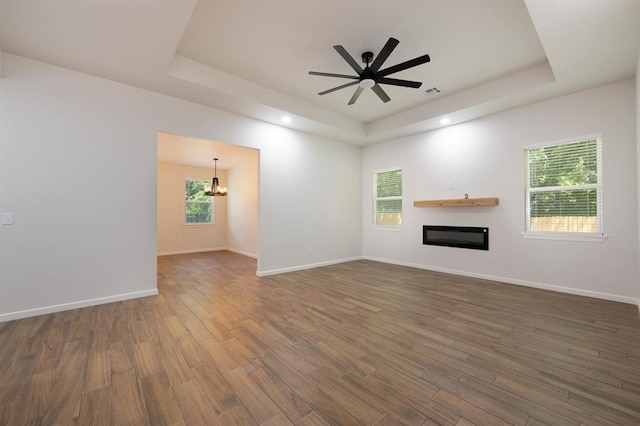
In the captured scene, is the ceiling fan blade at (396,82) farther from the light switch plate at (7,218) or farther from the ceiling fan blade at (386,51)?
the light switch plate at (7,218)

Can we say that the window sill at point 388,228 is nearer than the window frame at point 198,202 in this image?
Yes

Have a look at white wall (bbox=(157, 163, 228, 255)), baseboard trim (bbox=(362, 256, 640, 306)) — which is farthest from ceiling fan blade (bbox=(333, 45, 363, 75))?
white wall (bbox=(157, 163, 228, 255))

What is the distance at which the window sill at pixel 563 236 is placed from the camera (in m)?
3.72

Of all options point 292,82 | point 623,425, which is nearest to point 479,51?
point 292,82

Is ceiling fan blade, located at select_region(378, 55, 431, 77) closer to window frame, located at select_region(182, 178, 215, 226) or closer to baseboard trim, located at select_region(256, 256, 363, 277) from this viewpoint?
baseboard trim, located at select_region(256, 256, 363, 277)

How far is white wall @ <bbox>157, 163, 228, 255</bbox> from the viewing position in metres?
8.03

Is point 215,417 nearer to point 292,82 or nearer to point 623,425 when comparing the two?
point 623,425

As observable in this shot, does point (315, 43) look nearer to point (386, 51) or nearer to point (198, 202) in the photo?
point (386, 51)

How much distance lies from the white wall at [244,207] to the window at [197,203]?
2.21 feet

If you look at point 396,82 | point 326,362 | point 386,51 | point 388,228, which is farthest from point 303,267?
point 386,51

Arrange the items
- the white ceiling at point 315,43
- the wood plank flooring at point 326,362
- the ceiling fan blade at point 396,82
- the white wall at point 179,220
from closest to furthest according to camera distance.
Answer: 1. the wood plank flooring at point 326,362
2. the white ceiling at point 315,43
3. the ceiling fan blade at point 396,82
4. the white wall at point 179,220

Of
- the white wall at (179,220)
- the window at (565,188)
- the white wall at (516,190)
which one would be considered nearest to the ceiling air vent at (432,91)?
the white wall at (516,190)

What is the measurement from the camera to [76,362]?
2074mm

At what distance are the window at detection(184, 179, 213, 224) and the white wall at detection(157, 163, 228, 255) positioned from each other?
0.44 ft
